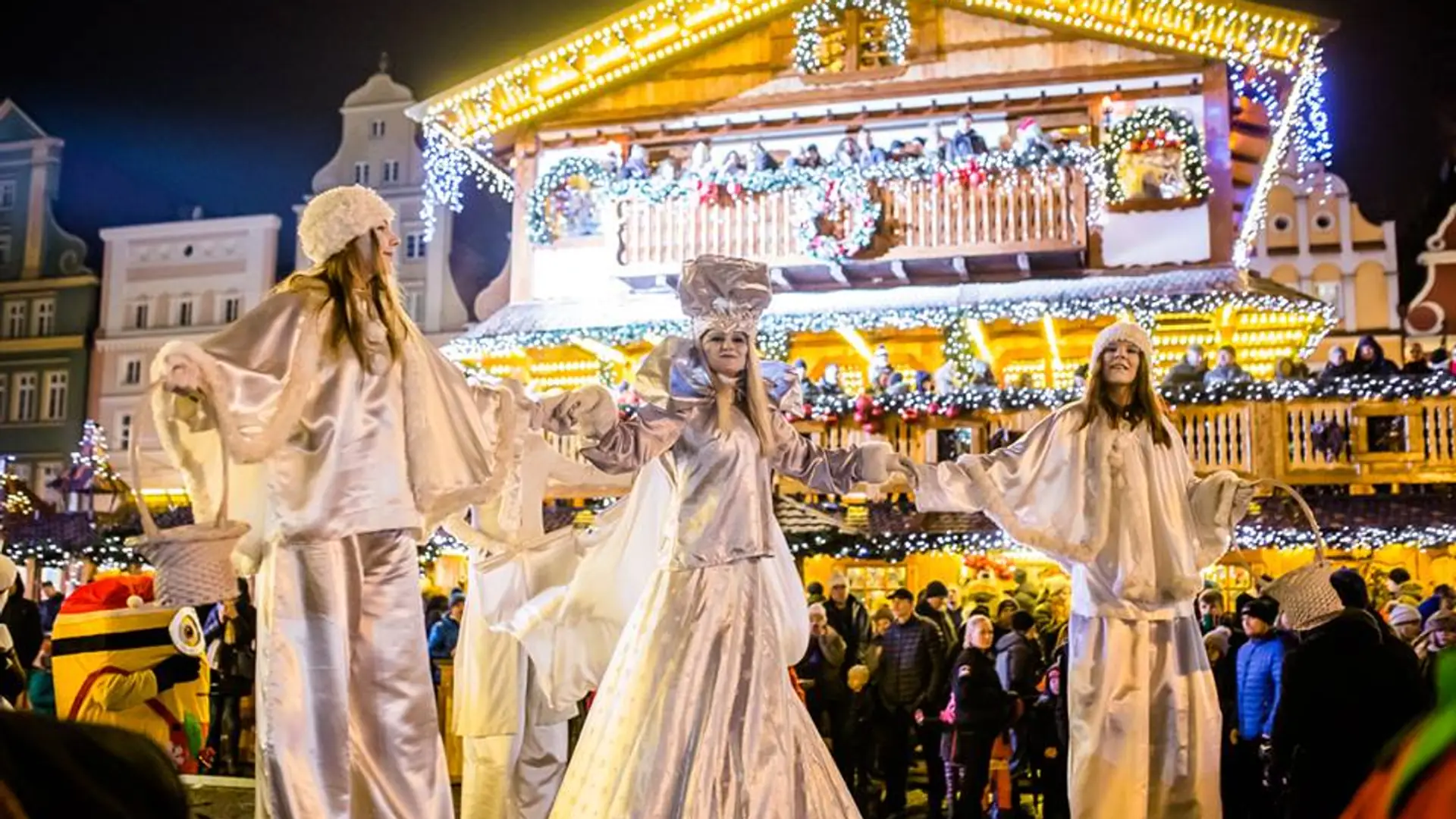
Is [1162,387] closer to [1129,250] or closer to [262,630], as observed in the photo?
[1129,250]

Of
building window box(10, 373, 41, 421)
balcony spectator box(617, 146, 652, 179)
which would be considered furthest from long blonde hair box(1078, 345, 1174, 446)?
building window box(10, 373, 41, 421)

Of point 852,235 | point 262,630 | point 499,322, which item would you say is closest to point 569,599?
point 262,630

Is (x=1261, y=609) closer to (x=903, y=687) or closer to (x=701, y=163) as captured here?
(x=903, y=687)

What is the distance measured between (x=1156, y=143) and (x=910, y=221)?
3194 mm

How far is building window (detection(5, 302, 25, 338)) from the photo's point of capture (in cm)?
4003

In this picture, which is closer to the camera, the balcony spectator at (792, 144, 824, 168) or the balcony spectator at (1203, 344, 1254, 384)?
the balcony spectator at (1203, 344, 1254, 384)

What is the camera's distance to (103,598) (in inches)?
298

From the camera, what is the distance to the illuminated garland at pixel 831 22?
61.0 ft

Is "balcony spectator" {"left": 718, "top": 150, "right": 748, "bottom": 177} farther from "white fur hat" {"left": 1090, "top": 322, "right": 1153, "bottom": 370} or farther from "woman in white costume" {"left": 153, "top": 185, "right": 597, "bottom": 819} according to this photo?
"woman in white costume" {"left": 153, "top": 185, "right": 597, "bottom": 819}

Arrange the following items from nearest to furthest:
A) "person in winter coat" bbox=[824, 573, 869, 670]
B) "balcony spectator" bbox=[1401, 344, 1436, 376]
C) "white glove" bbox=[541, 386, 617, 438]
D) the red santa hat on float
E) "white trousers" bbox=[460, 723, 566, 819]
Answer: "white glove" bbox=[541, 386, 617, 438] → "white trousers" bbox=[460, 723, 566, 819] → the red santa hat on float → "person in winter coat" bbox=[824, 573, 869, 670] → "balcony spectator" bbox=[1401, 344, 1436, 376]

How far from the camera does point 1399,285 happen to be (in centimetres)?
3459

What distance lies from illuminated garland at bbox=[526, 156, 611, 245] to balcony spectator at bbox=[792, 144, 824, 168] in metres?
2.82

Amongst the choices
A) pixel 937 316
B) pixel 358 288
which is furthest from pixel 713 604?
pixel 937 316

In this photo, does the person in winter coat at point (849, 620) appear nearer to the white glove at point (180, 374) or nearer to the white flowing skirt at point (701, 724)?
the white flowing skirt at point (701, 724)
